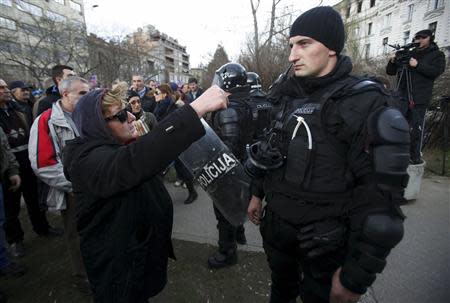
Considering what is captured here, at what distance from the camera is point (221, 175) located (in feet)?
8.07

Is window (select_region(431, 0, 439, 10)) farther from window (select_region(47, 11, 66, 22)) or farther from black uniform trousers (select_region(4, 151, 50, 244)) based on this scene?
window (select_region(47, 11, 66, 22))

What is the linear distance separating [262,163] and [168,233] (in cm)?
73

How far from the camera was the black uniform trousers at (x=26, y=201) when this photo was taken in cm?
307

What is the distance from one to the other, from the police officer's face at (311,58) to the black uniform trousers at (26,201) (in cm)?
335

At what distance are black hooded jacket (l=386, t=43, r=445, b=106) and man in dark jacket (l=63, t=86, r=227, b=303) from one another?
3948 millimetres

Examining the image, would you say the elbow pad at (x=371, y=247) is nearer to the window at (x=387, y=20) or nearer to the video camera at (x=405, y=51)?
the video camera at (x=405, y=51)

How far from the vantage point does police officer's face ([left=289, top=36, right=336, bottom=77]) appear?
1.42 metres

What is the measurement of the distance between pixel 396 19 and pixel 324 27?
40.6 meters

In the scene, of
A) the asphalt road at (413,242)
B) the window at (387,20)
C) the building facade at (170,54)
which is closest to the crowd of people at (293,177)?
the asphalt road at (413,242)

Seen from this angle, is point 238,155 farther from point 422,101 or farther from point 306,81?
point 422,101

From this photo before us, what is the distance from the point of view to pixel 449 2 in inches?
956

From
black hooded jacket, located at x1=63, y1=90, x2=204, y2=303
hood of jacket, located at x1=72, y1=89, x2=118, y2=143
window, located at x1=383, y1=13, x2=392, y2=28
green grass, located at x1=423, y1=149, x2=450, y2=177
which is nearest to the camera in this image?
black hooded jacket, located at x1=63, y1=90, x2=204, y2=303

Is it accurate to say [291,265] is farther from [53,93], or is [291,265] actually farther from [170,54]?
[170,54]

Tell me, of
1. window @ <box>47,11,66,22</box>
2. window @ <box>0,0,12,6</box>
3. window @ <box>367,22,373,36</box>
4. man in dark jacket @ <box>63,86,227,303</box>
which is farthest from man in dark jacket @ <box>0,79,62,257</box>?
window @ <box>367,22,373,36</box>
